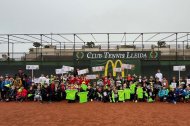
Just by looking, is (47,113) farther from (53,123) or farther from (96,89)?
(96,89)

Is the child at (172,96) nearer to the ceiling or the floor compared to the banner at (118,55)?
nearer to the floor

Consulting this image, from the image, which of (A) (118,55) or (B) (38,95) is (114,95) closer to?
(B) (38,95)

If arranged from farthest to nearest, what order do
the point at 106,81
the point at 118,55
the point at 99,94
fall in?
the point at 118,55
the point at 106,81
the point at 99,94

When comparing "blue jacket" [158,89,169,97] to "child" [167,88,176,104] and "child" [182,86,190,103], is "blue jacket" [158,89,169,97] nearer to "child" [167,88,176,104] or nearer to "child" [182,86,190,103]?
"child" [167,88,176,104]

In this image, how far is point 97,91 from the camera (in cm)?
1973

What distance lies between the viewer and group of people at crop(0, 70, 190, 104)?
19.1 m

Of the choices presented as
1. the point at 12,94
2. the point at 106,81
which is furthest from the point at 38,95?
the point at 106,81

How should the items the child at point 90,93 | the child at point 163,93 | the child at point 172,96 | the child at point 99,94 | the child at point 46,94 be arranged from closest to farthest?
the child at point 172,96 < the child at point 163,93 < the child at point 46,94 < the child at point 99,94 < the child at point 90,93

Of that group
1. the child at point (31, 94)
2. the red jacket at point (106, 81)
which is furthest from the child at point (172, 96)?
the child at point (31, 94)

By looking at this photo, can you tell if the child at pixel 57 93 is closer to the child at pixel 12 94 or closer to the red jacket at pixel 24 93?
the red jacket at pixel 24 93

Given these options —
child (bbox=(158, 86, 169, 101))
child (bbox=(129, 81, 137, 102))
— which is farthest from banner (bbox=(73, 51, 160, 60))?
child (bbox=(158, 86, 169, 101))

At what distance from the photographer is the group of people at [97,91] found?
19141 mm

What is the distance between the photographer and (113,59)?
25.0 metres

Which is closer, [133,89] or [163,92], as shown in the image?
[163,92]
